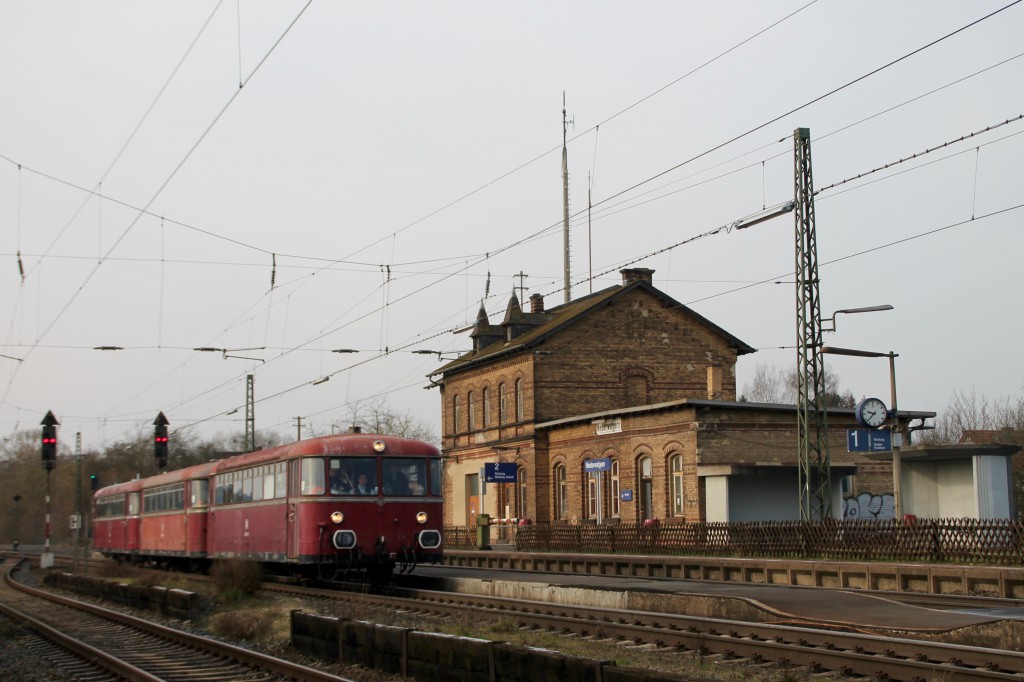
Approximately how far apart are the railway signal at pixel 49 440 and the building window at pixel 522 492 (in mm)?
21123

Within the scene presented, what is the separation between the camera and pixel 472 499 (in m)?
54.1

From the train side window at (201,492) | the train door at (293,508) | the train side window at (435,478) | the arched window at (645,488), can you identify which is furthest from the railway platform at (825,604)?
the arched window at (645,488)

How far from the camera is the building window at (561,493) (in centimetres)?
4626

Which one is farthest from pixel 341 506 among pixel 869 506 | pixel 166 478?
pixel 869 506

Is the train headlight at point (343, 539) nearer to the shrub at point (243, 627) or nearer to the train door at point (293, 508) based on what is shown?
the train door at point (293, 508)

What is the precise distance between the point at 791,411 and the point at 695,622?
995 inches

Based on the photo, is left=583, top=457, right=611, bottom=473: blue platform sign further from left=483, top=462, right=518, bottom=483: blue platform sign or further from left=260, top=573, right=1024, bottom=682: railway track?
left=260, top=573, right=1024, bottom=682: railway track

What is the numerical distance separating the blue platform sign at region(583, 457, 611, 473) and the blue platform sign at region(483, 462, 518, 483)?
2904 mm

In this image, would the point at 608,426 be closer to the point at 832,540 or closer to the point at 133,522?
the point at 832,540

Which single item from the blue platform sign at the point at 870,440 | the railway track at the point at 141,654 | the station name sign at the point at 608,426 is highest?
the station name sign at the point at 608,426

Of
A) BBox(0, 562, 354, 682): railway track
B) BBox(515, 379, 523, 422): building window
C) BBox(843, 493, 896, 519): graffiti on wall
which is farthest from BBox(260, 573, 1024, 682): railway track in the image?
BBox(515, 379, 523, 422): building window

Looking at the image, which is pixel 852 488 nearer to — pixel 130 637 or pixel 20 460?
pixel 130 637

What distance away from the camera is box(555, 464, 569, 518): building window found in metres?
46.3

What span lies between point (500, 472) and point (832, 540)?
18.7m
